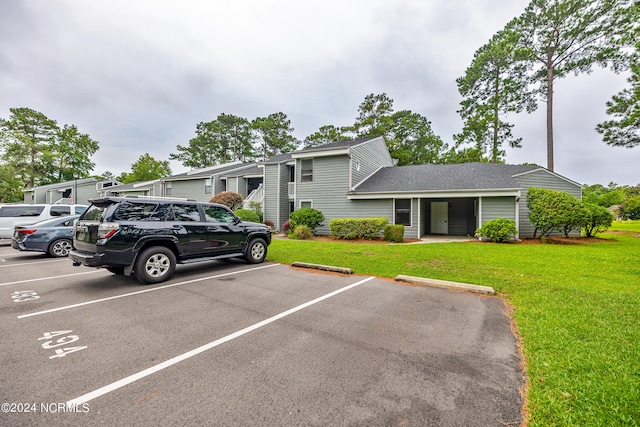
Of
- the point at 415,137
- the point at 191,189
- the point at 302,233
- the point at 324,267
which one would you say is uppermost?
the point at 415,137

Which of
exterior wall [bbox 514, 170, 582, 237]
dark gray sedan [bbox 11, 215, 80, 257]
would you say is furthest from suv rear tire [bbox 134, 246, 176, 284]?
exterior wall [bbox 514, 170, 582, 237]

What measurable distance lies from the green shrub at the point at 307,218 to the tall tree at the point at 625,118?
Result: 1888cm

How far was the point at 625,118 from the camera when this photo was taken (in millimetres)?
15523

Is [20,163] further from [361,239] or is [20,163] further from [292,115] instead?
[361,239]

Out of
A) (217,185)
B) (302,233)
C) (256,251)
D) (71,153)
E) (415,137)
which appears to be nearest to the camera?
(256,251)

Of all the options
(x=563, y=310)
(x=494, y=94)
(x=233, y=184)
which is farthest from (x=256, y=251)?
(x=494, y=94)

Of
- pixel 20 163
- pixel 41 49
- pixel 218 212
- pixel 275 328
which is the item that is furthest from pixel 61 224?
pixel 20 163

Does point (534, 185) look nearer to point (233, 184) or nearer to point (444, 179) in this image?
point (444, 179)

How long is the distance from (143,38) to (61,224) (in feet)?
33.2

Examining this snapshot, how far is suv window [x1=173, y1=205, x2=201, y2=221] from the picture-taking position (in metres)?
6.11

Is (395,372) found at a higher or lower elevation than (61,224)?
lower

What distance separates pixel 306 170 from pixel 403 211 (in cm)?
708

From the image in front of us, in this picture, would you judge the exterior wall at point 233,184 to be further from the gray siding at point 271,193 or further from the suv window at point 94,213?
the suv window at point 94,213

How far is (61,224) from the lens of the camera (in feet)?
31.0
